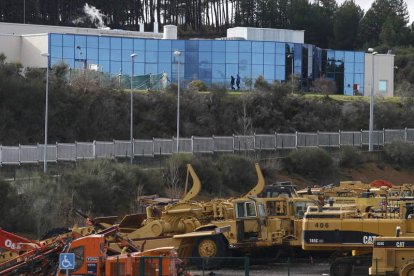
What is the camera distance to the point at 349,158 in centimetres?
7800

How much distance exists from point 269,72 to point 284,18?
158ft

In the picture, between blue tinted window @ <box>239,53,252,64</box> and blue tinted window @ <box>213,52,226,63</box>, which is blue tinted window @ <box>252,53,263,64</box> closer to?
blue tinted window @ <box>239,53,252,64</box>

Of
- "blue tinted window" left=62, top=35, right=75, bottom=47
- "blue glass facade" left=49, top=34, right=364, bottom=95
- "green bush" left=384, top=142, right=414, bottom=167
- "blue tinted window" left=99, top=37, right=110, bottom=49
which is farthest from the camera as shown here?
"blue tinted window" left=99, top=37, right=110, bottom=49

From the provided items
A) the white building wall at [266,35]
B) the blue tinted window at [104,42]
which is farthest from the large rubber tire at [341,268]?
the white building wall at [266,35]

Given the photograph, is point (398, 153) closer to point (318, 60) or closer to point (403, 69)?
point (318, 60)

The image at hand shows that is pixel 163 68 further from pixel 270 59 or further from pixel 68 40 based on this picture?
pixel 270 59

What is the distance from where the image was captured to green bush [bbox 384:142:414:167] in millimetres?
79625

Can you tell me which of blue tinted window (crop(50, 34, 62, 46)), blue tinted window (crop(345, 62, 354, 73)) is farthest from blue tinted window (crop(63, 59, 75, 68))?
blue tinted window (crop(345, 62, 354, 73))

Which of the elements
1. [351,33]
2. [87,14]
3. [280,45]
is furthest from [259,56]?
[351,33]

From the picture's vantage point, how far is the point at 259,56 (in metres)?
96.9

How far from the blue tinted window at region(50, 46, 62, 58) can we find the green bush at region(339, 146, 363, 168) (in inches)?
1040

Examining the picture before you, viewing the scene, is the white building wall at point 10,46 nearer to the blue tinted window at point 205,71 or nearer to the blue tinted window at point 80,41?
the blue tinted window at point 80,41

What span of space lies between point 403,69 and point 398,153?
57.1 metres

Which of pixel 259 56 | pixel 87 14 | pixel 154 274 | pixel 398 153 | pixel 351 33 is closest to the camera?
pixel 154 274
